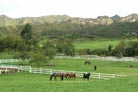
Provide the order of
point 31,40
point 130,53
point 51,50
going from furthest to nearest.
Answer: point 31,40 → point 130,53 → point 51,50

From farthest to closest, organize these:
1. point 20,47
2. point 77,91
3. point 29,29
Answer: point 29,29
point 20,47
point 77,91

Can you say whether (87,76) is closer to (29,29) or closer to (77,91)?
(77,91)

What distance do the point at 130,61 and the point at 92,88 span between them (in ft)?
152

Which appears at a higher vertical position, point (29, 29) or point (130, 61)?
point (29, 29)

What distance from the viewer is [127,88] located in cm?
2519

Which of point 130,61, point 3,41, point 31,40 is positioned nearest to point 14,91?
point 130,61

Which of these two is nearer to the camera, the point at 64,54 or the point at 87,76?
the point at 87,76

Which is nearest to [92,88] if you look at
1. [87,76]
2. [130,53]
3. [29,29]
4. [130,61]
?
[87,76]

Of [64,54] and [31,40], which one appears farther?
[31,40]

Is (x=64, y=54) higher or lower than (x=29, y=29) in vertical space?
lower

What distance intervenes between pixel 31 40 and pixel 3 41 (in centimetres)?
1268

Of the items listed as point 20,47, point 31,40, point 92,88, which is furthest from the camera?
point 31,40

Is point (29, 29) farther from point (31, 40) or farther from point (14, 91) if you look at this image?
point (14, 91)

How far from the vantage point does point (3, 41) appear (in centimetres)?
9631
